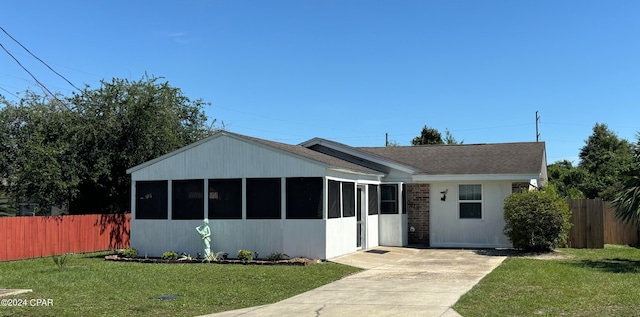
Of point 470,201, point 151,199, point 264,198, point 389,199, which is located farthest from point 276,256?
point 470,201

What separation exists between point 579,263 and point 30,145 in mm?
19236

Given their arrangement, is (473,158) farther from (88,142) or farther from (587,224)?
(88,142)

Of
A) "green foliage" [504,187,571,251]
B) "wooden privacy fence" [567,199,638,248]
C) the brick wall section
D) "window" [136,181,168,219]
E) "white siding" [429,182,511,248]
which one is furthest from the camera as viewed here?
the brick wall section

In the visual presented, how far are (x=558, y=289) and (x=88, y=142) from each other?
1830 centimetres

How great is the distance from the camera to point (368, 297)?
1045cm

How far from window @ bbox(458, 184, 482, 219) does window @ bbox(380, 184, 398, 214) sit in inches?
86.6

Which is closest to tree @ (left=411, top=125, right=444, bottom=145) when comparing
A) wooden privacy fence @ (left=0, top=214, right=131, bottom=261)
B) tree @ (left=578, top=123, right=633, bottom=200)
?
tree @ (left=578, top=123, right=633, bottom=200)

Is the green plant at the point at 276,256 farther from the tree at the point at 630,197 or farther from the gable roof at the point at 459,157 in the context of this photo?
Result: the tree at the point at 630,197

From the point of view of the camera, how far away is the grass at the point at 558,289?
8891 millimetres

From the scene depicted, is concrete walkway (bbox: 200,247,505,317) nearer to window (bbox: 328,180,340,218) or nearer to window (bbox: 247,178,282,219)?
window (bbox: 328,180,340,218)

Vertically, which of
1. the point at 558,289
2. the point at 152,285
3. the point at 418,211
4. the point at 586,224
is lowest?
the point at 152,285

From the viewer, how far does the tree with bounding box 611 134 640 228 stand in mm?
14680

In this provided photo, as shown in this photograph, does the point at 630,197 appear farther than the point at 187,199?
No

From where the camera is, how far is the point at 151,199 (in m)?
18.2
